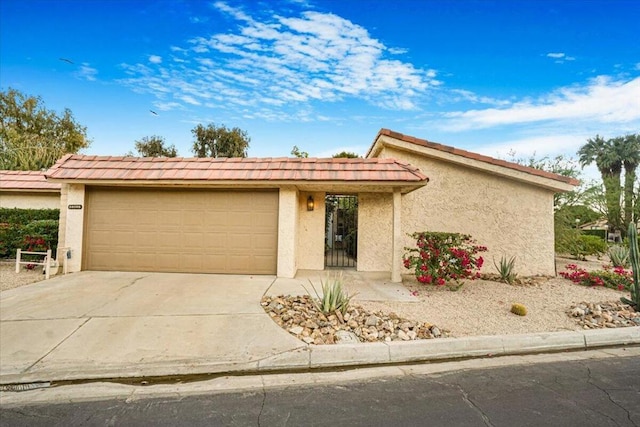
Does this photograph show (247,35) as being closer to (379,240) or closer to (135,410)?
(379,240)

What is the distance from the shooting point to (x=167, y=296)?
6.36 metres

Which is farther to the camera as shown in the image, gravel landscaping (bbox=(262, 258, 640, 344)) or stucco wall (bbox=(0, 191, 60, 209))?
stucco wall (bbox=(0, 191, 60, 209))

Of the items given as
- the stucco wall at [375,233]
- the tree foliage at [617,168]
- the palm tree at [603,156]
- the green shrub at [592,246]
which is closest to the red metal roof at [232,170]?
the stucco wall at [375,233]

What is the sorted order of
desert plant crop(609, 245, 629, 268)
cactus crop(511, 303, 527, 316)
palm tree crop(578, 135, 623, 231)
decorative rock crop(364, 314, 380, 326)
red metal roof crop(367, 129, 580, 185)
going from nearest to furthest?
decorative rock crop(364, 314, 380, 326) → cactus crop(511, 303, 527, 316) → red metal roof crop(367, 129, 580, 185) → desert plant crop(609, 245, 629, 268) → palm tree crop(578, 135, 623, 231)

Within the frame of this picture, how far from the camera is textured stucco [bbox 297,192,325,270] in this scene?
384 inches

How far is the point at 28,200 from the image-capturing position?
11641 mm

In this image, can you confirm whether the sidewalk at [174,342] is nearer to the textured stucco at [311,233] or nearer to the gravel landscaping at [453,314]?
A: the gravel landscaping at [453,314]

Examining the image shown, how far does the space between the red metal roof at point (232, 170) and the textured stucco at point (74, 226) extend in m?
0.60

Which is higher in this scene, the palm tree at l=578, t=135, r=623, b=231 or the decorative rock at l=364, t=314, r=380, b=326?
the palm tree at l=578, t=135, r=623, b=231

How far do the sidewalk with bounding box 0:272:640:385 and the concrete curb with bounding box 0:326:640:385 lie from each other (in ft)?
0.04

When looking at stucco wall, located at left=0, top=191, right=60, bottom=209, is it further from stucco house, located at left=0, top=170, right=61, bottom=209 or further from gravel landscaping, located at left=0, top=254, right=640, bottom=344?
gravel landscaping, located at left=0, top=254, right=640, bottom=344

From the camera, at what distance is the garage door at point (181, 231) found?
8.53 meters

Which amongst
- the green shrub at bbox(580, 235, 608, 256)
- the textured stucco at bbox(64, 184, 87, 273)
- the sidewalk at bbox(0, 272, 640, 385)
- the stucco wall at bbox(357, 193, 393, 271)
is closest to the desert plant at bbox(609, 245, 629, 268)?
the green shrub at bbox(580, 235, 608, 256)

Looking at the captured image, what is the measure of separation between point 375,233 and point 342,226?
3.01 m
